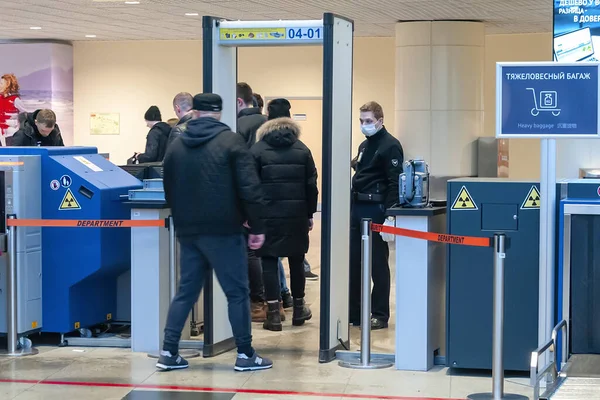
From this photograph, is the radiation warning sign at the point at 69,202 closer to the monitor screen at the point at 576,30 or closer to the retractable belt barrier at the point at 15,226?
the retractable belt barrier at the point at 15,226

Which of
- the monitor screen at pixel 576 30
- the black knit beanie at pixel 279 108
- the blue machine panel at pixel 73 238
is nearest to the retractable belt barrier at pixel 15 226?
the blue machine panel at pixel 73 238

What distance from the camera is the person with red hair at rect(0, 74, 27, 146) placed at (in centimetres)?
1728

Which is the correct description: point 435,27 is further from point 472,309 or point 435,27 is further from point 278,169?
point 472,309

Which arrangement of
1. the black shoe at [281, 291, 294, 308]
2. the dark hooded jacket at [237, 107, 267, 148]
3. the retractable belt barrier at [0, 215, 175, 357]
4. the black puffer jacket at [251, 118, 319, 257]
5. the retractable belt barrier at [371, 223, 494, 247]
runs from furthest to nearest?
the black shoe at [281, 291, 294, 308]
the dark hooded jacket at [237, 107, 267, 148]
the black puffer jacket at [251, 118, 319, 257]
the retractable belt barrier at [0, 215, 175, 357]
the retractable belt barrier at [371, 223, 494, 247]

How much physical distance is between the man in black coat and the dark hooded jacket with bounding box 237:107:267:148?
0.65 metres

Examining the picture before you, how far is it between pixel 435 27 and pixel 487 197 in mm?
8220

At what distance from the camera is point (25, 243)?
6.45m

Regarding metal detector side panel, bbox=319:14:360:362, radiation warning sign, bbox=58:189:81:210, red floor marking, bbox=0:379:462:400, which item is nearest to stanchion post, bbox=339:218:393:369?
metal detector side panel, bbox=319:14:360:362

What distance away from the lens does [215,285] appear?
6344 mm

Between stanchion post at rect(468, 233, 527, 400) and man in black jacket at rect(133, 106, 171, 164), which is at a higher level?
man in black jacket at rect(133, 106, 171, 164)

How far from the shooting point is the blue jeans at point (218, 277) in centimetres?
570

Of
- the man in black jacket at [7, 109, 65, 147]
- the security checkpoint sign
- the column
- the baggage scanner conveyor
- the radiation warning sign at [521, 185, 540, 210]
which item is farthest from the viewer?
the column

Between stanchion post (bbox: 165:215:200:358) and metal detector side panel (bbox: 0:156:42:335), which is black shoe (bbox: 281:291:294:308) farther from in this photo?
metal detector side panel (bbox: 0:156:42:335)

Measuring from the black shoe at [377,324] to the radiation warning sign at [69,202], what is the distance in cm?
220
